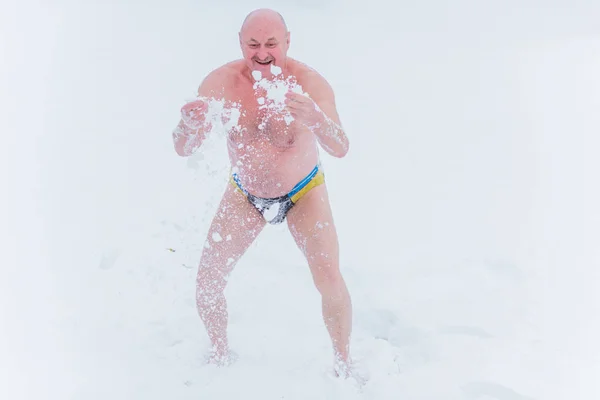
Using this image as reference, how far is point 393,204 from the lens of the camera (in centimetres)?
405

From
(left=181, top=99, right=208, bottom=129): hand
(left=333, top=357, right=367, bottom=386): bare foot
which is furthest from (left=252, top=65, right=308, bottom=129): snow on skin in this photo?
(left=333, top=357, right=367, bottom=386): bare foot

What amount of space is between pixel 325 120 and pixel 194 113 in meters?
0.44

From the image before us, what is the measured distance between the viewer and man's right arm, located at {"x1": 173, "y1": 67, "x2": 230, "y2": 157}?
208cm

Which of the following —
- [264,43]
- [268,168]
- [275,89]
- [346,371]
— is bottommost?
[346,371]

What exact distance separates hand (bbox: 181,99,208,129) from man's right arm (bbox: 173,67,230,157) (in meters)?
0.03

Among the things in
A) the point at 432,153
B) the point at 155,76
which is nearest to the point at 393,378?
the point at 432,153

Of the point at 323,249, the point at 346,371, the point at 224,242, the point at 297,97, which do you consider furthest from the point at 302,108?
the point at 346,371

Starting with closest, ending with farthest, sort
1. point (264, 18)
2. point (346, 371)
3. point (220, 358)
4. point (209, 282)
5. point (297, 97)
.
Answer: point (297, 97)
point (264, 18)
point (209, 282)
point (346, 371)
point (220, 358)

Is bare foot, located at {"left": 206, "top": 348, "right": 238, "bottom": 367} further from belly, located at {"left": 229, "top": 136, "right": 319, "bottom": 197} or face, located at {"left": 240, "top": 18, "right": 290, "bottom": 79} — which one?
face, located at {"left": 240, "top": 18, "right": 290, "bottom": 79}

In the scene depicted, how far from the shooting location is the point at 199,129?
2.09 m

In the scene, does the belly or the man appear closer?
the man

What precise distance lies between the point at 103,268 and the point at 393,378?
1.70 m

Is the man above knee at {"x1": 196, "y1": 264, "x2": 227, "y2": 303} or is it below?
above

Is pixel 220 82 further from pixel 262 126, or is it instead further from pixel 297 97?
pixel 297 97
